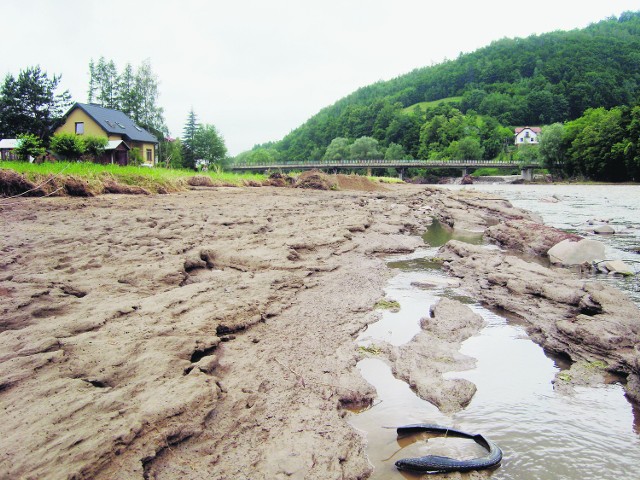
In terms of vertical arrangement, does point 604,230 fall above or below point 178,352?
below

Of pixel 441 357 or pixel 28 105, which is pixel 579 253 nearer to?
pixel 441 357

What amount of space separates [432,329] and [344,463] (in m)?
2.99

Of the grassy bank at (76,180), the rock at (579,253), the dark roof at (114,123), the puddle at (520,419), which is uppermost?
the dark roof at (114,123)

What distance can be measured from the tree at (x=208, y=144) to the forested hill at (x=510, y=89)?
77.2m

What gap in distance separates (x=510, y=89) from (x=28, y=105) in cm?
14513

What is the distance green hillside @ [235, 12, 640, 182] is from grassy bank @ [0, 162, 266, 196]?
331 feet

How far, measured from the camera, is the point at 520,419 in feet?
12.2

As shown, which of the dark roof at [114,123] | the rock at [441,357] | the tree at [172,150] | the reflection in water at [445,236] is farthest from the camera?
the tree at [172,150]

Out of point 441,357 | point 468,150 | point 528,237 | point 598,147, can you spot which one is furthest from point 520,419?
point 468,150

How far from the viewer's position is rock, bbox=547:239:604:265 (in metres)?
10.1

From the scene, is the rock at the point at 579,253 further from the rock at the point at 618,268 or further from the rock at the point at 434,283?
the rock at the point at 434,283

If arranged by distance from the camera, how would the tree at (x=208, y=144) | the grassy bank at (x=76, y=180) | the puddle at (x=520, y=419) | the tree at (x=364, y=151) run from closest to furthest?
1. the puddle at (x=520, y=419)
2. the grassy bank at (x=76, y=180)
3. the tree at (x=208, y=144)
4. the tree at (x=364, y=151)

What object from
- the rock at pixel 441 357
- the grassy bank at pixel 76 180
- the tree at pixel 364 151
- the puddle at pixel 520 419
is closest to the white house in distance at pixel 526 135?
the tree at pixel 364 151

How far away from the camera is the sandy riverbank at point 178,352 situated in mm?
2723
